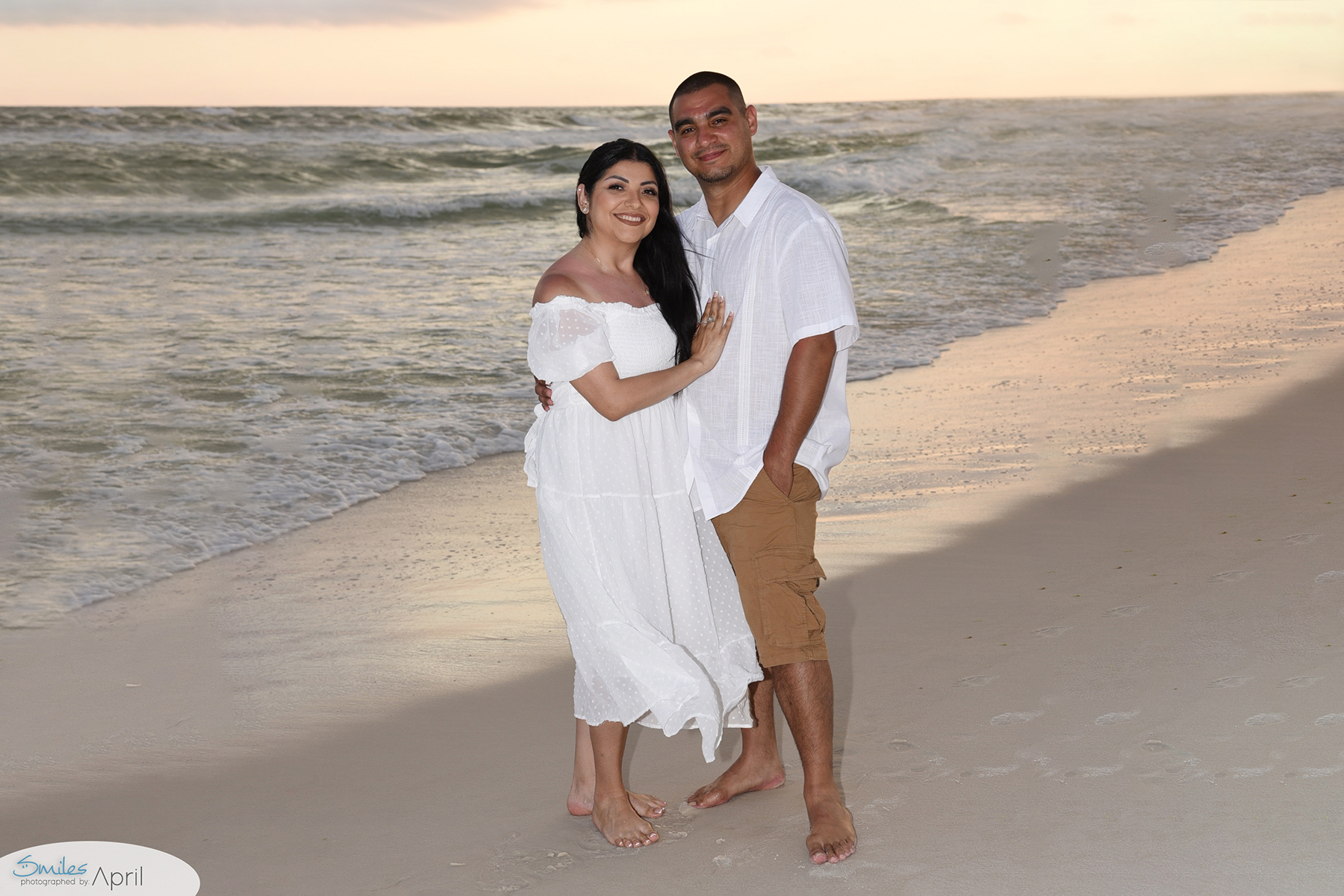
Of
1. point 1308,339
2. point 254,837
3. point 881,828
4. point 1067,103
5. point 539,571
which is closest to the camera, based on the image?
point 881,828

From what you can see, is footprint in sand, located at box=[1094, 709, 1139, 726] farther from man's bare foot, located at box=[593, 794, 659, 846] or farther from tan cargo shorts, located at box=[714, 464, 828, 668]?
man's bare foot, located at box=[593, 794, 659, 846]

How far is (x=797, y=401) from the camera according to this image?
278 cm

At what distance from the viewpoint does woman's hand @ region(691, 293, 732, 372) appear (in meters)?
2.84

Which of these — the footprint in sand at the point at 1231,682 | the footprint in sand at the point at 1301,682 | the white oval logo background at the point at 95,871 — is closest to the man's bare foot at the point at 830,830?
the footprint in sand at the point at 1231,682

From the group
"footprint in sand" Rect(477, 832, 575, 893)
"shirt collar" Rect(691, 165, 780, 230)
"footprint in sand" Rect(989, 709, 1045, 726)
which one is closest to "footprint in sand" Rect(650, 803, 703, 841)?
"footprint in sand" Rect(477, 832, 575, 893)

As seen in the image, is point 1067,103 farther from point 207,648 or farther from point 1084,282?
point 207,648

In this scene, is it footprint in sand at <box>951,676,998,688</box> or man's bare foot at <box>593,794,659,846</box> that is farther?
footprint in sand at <box>951,676,998,688</box>

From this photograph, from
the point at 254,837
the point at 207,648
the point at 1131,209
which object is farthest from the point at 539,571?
the point at 1131,209

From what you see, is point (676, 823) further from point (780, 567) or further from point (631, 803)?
point (780, 567)

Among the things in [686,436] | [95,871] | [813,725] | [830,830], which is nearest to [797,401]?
[686,436]

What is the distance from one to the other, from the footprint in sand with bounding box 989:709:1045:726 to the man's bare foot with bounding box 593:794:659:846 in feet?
3.27

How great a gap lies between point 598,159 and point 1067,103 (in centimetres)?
4419

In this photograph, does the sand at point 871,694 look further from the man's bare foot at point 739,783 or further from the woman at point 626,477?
the woman at point 626,477

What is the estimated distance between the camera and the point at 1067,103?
42.9m
